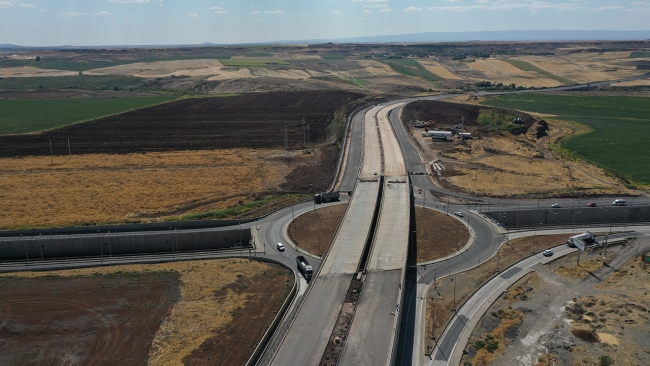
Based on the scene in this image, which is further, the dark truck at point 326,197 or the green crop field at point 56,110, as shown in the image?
the green crop field at point 56,110

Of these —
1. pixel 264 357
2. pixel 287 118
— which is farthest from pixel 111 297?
pixel 287 118

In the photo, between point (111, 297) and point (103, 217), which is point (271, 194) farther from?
point (111, 297)

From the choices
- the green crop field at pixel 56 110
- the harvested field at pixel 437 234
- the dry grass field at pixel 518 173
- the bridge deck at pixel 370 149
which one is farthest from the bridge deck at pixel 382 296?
the green crop field at pixel 56 110

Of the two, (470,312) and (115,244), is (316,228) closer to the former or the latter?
(115,244)

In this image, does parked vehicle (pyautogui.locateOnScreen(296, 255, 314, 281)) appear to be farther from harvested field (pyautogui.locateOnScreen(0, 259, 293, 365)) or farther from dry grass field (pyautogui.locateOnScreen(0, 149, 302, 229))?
dry grass field (pyautogui.locateOnScreen(0, 149, 302, 229))

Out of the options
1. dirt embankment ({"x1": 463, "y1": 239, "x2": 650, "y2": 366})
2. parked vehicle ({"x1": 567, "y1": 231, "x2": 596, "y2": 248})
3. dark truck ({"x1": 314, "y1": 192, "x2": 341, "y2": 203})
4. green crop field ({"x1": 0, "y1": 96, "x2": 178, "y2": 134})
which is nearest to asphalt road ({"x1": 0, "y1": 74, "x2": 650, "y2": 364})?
dark truck ({"x1": 314, "y1": 192, "x2": 341, "y2": 203})

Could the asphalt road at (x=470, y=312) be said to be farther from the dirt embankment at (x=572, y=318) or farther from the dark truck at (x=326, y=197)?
the dark truck at (x=326, y=197)

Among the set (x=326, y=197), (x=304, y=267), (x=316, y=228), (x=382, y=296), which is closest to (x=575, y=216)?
(x=326, y=197)
